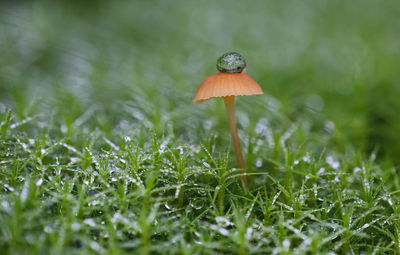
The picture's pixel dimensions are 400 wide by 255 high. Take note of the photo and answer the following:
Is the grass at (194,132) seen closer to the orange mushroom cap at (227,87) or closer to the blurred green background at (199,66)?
the blurred green background at (199,66)

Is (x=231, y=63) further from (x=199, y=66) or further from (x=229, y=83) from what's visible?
(x=199, y=66)

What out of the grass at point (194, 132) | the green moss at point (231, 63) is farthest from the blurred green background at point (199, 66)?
the green moss at point (231, 63)

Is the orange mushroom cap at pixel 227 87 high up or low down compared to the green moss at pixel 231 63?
down

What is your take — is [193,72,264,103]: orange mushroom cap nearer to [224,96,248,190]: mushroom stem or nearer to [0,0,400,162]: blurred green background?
[224,96,248,190]: mushroom stem

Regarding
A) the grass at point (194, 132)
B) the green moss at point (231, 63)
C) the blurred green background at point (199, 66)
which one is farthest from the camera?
the blurred green background at point (199, 66)

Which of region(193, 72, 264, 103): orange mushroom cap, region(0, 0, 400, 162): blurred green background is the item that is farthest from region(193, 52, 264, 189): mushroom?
region(0, 0, 400, 162): blurred green background
